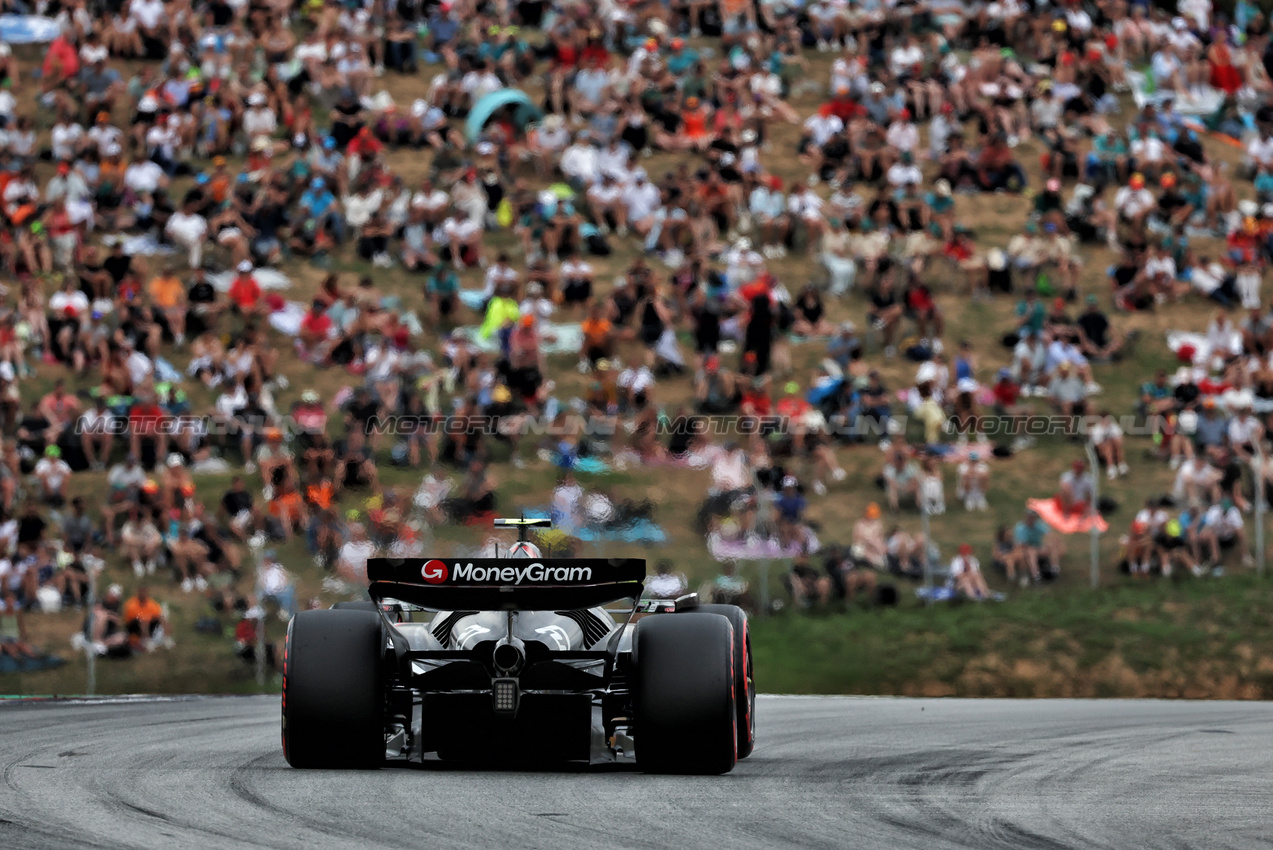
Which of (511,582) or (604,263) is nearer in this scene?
(511,582)

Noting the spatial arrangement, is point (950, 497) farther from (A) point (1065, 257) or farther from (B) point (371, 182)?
(B) point (371, 182)

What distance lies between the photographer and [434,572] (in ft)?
30.6

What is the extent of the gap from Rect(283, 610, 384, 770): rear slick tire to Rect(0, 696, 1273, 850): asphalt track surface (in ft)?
0.61

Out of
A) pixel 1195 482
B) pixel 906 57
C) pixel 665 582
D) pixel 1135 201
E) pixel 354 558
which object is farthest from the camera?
pixel 906 57

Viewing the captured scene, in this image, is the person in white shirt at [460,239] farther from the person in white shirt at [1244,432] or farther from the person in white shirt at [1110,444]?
the person in white shirt at [1244,432]

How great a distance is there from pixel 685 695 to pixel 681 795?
0.84 meters

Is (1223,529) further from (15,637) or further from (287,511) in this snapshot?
(15,637)

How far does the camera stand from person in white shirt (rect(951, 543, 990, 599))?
64.1 feet

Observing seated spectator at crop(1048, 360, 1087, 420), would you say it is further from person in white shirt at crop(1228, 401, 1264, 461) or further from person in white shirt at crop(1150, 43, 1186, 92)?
person in white shirt at crop(1150, 43, 1186, 92)

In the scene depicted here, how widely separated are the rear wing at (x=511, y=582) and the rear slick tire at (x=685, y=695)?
276 mm

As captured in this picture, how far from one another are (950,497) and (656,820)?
1346cm

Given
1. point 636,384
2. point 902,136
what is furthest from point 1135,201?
point 636,384

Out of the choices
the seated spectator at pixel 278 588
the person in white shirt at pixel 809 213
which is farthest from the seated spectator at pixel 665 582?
the person in white shirt at pixel 809 213

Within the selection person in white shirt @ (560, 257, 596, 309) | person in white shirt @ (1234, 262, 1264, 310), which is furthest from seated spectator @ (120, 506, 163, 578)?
person in white shirt @ (1234, 262, 1264, 310)
